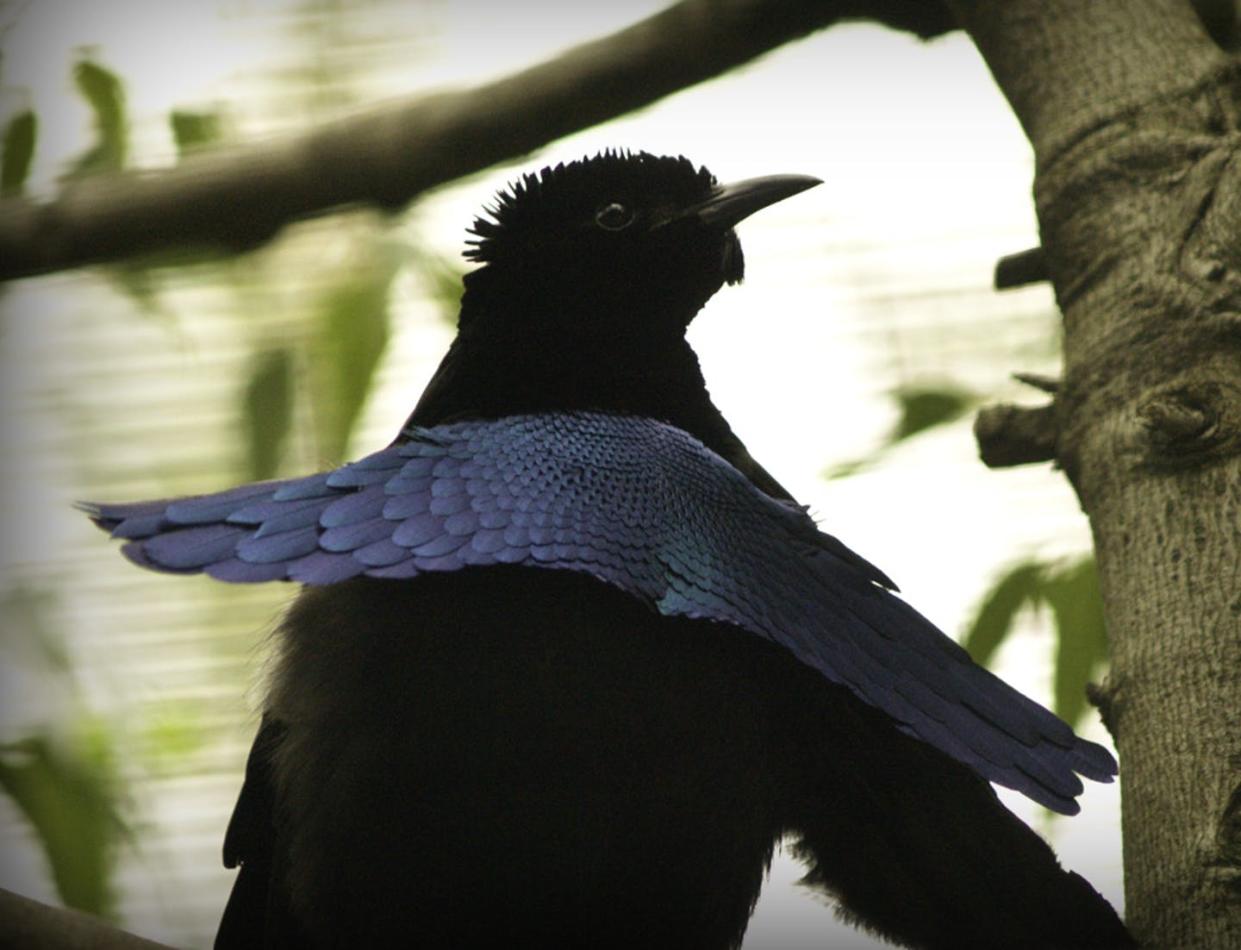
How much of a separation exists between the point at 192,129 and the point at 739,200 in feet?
3.99

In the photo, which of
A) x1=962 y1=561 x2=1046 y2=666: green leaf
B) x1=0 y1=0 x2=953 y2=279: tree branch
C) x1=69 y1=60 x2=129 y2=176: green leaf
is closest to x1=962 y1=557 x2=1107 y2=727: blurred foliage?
x1=962 y1=561 x2=1046 y2=666: green leaf

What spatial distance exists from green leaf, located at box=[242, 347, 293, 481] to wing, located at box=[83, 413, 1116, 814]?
0.89 meters

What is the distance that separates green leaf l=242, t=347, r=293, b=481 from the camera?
359 cm

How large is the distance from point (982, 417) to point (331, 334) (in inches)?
54.1

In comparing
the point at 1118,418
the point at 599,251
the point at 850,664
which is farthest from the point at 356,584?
the point at 1118,418

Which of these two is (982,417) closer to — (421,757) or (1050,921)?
(1050,921)

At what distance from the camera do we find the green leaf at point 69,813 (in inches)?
134

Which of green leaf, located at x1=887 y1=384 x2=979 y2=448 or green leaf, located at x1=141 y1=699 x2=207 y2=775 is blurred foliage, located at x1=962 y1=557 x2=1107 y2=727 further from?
green leaf, located at x1=141 y1=699 x2=207 y2=775

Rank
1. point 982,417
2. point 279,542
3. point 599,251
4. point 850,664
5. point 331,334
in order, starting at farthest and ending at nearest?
point 331,334
point 599,251
point 982,417
point 850,664
point 279,542

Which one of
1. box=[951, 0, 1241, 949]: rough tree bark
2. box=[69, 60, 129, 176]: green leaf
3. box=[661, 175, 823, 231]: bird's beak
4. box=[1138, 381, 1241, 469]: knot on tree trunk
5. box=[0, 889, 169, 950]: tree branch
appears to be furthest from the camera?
box=[69, 60, 129, 176]: green leaf

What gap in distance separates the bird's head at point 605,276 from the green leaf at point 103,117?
0.83 m

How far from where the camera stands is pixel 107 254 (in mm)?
3590

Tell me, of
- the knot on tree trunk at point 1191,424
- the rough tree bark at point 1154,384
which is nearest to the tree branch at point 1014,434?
the rough tree bark at point 1154,384

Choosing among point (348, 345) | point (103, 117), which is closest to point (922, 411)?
point (348, 345)
